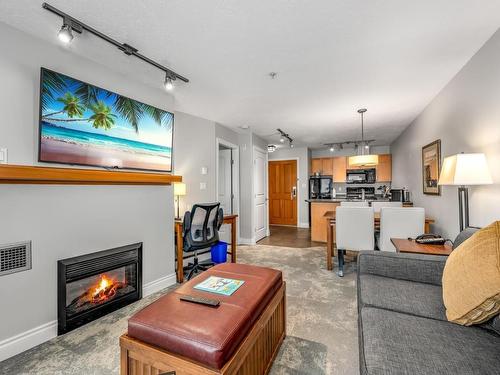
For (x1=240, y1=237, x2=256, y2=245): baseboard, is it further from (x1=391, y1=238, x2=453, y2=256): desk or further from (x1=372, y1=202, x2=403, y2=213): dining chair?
(x1=391, y1=238, x2=453, y2=256): desk

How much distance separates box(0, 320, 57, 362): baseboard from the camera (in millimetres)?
1687

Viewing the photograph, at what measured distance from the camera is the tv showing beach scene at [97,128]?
1.91 metres

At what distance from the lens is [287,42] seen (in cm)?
196

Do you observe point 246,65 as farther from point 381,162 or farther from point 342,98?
point 381,162

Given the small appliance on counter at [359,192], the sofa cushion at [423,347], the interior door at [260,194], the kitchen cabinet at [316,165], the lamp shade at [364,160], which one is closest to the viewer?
the sofa cushion at [423,347]

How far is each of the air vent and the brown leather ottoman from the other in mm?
1201

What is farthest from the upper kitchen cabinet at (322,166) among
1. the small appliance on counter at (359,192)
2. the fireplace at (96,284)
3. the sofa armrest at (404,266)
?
the fireplace at (96,284)

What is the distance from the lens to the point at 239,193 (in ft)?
16.9

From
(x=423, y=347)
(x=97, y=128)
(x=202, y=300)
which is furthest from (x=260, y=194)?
(x=423, y=347)

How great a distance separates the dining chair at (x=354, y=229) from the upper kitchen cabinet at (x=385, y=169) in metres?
Answer: 4.04

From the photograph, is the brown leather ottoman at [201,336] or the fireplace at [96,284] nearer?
the brown leather ottoman at [201,336]

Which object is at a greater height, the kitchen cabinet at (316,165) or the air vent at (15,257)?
the kitchen cabinet at (316,165)

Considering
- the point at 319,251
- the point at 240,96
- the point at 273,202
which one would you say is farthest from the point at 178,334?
the point at 273,202

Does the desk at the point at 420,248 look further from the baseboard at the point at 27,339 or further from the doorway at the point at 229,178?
the doorway at the point at 229,178
